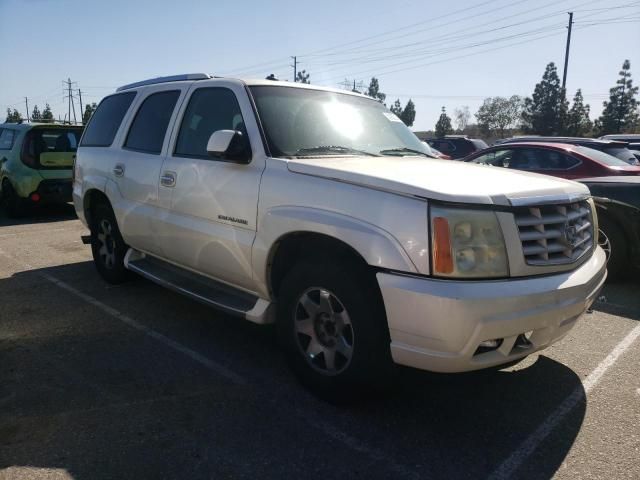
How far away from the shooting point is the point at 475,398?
334 cm

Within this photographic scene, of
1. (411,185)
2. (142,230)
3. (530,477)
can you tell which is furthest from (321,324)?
(142,230)

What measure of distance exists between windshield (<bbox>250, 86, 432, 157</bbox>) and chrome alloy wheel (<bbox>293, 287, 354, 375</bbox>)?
3.33 feet

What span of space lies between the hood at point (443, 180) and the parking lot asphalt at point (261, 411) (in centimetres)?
130

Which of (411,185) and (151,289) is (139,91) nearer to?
(151,289)

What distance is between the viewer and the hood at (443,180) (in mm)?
2676

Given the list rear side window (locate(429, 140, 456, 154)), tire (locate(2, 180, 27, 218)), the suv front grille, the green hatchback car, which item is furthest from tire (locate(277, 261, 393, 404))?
rear side window (locate(429, 140, 456, 154))

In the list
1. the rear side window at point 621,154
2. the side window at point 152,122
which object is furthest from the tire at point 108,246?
the rear side window at point 621,154

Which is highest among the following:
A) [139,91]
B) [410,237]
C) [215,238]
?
[139,91]

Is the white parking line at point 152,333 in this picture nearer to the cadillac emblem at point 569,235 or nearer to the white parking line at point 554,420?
the white parking line at point 554,420

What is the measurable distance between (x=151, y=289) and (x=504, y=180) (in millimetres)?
3935

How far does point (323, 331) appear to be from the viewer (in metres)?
3.19

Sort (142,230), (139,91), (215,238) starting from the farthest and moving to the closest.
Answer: (139,91), (142,230), (215,238)

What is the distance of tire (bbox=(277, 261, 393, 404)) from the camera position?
286 cm

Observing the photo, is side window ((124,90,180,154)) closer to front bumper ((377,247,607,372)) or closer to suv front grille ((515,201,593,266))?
front bumper ((377,247,607,372))
